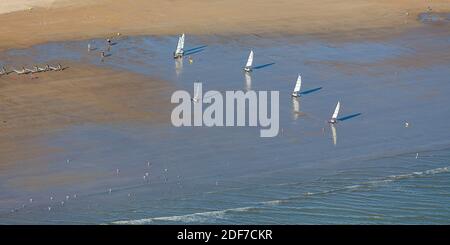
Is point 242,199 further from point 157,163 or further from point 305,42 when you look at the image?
point 305,42

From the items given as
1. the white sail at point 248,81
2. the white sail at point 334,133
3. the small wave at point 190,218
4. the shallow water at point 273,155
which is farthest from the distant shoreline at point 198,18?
the small wave at point 190,218

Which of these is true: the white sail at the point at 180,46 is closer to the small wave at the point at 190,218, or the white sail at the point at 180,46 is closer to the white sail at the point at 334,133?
the white sail at the point at 334,133

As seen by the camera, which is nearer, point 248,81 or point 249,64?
point 248,81

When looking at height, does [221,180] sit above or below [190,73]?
below

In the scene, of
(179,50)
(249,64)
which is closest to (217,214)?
(249,64)

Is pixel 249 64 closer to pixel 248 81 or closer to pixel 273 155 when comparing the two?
pixel 248 81

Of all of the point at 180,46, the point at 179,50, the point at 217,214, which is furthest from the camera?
the point at 180,46

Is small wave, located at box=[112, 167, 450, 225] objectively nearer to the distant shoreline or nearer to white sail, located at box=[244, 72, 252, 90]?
white sail, located at box=[244, 72, 252, 90]
